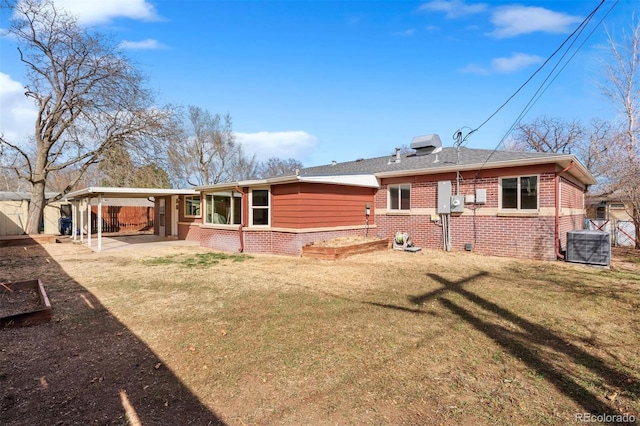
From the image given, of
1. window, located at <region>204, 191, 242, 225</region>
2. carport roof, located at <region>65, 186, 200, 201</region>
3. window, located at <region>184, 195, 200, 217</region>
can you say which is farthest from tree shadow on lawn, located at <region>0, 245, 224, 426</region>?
window, located at <region>184, 195, 200, 217</region>

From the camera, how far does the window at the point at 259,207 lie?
38.2ft

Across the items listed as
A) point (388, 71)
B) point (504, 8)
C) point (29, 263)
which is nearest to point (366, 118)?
point (388, 71)

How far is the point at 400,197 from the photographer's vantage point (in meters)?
13.1

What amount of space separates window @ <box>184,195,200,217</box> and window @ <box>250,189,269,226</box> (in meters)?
5.76

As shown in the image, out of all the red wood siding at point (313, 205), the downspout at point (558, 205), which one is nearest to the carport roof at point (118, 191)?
the red wood siding at point (313, 205)

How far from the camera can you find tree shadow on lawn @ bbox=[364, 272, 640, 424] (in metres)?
2.81

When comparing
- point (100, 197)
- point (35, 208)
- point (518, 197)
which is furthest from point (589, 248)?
point (35, 208)

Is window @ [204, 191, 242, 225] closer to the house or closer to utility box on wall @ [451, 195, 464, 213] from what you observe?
the house

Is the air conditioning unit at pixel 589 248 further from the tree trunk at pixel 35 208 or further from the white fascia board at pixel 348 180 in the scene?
the tree trunk at pixel 35 208

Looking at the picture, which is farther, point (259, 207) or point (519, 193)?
point (259, 207)

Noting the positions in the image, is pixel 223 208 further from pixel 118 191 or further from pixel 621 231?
pixel 621 231

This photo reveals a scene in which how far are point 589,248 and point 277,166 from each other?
41.0 m

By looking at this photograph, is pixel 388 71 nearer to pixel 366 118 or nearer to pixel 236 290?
pixel 366 118

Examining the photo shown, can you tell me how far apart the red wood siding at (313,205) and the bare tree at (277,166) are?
32.2m
